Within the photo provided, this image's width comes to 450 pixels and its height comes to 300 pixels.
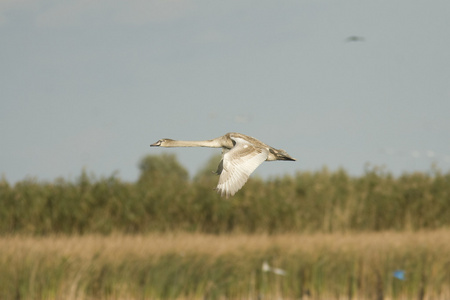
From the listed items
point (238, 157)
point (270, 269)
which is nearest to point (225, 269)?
point (270, 269)

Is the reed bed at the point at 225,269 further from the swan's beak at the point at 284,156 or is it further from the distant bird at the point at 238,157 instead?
the swan's beak at the point at 284,156

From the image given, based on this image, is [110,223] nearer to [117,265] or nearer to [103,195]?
[103,195]

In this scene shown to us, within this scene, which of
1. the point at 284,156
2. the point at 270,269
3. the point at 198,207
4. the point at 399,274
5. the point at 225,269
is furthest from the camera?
the point at 198,207

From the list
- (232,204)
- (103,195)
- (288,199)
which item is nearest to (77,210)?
(103,195)

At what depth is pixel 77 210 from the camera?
1658cm

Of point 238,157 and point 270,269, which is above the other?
point 238,157

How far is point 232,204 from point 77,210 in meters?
3.84

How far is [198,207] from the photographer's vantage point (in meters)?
16.7

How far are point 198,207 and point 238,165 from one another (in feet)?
46.5

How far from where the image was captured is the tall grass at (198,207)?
54.1 feet

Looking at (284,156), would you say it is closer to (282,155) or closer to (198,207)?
(282,155)

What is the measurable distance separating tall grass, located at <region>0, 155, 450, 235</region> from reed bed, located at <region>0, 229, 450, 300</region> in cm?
524

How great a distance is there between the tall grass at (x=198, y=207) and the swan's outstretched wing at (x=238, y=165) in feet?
43.6

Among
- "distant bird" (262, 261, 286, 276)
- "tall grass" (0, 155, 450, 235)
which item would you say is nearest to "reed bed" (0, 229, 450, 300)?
"distant bird" (262, 261, 286, 276)
